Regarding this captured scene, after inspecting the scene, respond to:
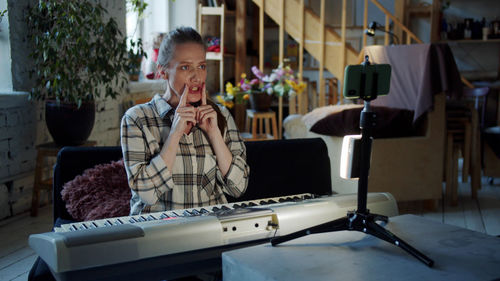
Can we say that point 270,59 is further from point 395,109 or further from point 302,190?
point 302,190

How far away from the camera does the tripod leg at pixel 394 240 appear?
2.97 feet

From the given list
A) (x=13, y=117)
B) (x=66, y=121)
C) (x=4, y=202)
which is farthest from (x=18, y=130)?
(x=4, y=202)

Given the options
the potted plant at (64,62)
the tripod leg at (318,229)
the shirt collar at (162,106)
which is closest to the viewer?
the tripod leg at (318,229)

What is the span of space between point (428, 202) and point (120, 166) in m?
2.39

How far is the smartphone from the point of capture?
Answer: 106 centimetres

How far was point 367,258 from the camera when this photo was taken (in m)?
0.93

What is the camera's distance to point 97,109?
4.10m

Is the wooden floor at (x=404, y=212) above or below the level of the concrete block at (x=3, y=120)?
below

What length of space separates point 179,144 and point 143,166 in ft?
0.49

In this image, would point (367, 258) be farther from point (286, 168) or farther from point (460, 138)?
Result: point (460, 138)

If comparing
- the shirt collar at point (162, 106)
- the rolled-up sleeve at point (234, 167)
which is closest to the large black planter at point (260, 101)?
the rolled-up sleeve at point (234, 167)

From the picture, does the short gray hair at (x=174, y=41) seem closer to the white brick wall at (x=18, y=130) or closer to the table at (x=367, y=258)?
the table at (x=367, y=258)

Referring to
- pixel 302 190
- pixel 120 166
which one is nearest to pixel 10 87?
pixel 120 166

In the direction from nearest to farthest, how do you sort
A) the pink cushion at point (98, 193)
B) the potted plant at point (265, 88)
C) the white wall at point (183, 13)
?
the pink cushion at point (98, 193)
the potted plant at point (265, 88)
the white wall at point (183, 13)
